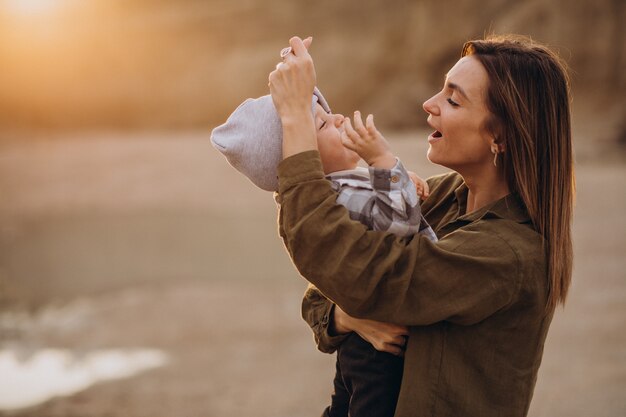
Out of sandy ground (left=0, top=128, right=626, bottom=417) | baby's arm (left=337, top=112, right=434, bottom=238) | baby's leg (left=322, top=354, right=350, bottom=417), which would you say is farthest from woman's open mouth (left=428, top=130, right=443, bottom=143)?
sandy ground (left=0, top=128, right=626, bottom=417)

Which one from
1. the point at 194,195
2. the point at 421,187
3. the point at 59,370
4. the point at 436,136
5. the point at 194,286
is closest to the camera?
the point at 436,136

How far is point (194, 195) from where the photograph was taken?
1190cm

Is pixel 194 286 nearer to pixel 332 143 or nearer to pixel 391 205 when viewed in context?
pixel 332 143

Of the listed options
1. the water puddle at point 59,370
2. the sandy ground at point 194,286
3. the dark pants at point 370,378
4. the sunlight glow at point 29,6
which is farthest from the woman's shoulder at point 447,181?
the sunlight glow at point 29,6

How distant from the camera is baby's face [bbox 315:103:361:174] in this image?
178cm

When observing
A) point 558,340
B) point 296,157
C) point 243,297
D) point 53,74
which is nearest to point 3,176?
point 53,74

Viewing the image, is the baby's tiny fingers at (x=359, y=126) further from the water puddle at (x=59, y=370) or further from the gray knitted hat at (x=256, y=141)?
the water puddle at (x=59, y=370)

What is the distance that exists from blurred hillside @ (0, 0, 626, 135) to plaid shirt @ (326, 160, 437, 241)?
14.4 metres

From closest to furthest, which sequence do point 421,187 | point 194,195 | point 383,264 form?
point 383,264, point 421,187, point 194,195

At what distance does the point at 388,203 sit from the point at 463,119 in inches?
12.6

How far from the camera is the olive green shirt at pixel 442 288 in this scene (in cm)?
145

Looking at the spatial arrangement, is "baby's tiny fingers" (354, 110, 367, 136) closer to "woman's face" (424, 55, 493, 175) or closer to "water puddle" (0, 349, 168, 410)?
"woman's face" (424, 55, 493, 175)

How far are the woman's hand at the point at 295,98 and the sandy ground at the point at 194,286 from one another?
3.26 m

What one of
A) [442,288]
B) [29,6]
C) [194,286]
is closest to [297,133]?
[442,288]
